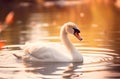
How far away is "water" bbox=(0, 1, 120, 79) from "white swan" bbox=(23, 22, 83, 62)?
18 centimetres

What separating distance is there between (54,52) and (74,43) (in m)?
2.36

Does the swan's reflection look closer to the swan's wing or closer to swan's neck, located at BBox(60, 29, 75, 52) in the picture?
the swan's wing

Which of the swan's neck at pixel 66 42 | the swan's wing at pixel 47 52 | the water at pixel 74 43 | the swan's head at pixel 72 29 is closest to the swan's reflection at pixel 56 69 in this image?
the water at pixel 74 43

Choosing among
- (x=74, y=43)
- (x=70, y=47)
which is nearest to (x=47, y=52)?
(x=70, y=47)

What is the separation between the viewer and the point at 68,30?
12062mm

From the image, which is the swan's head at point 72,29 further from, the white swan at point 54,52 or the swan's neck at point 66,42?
the swan's neck at point 66,42

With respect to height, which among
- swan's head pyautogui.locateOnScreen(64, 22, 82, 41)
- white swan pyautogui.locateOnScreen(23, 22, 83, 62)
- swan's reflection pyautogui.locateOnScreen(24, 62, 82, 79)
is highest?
swan's head pyautogui.locateOnScreen(64, 22, 82, 41)

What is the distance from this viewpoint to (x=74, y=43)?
45.8 ft

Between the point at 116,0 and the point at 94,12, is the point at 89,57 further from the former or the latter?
the point at 116,0

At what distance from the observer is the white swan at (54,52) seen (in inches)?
457

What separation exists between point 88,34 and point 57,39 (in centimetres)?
134

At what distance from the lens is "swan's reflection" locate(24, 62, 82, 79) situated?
10.2 meters

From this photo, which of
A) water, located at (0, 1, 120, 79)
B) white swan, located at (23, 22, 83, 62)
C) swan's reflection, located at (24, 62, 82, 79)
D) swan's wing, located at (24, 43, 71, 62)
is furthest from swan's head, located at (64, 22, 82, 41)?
swan's reflection, located at (24, 62, 82, 79)

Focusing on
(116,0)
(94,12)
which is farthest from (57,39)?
(116,0)
